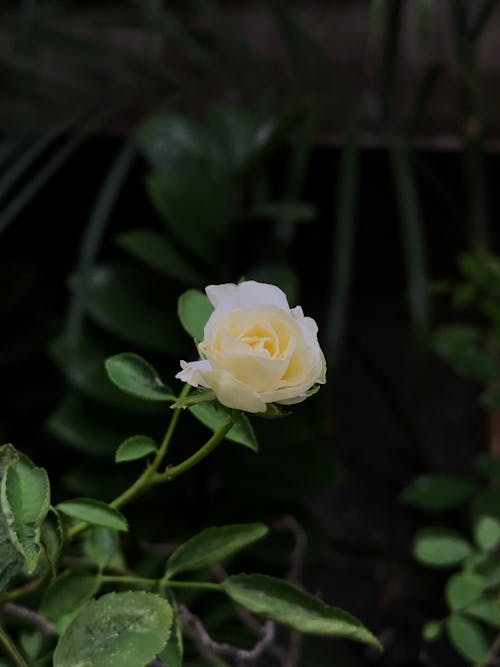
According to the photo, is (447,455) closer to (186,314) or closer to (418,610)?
(418,610)

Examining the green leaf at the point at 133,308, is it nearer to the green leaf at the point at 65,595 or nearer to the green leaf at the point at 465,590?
the green leaf at the point at 465,590

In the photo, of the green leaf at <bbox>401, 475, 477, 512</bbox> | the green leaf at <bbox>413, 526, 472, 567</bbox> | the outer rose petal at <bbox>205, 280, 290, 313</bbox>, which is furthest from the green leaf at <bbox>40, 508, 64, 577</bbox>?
the green leaf at <bbox>401, 475, 477, 512</bbox>

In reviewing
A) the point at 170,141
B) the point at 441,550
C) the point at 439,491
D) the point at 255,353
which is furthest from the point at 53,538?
the point at 170,141

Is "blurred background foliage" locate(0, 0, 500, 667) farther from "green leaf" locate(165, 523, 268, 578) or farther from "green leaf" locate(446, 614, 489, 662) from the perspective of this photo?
"green leaf" locate(165, 523, 268, 578)

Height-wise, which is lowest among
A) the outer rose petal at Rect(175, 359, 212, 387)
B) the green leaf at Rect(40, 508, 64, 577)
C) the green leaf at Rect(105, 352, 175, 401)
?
the green leaf at Rect(40, 508, 64, 577)

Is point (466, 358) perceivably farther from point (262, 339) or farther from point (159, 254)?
point (262, 339)

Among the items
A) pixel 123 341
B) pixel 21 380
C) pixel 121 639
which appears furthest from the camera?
pixel 21 380

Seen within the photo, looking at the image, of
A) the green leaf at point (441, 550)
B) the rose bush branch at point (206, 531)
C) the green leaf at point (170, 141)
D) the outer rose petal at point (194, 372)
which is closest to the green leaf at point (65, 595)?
the rose bush branch at point (206, 531)

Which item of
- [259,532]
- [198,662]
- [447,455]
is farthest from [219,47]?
[259,532]
